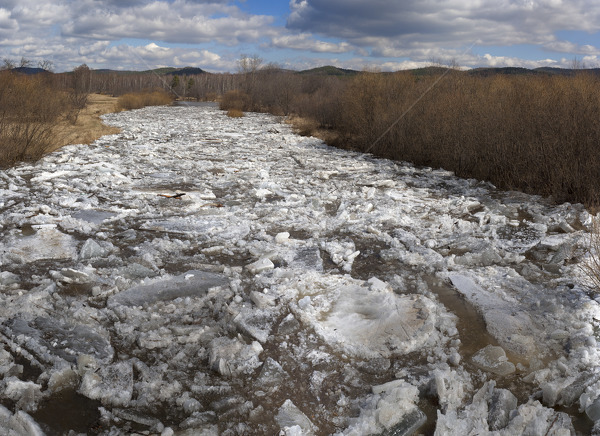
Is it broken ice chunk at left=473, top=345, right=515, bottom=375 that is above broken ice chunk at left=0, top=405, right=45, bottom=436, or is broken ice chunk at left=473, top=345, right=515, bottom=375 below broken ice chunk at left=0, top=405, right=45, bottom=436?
above

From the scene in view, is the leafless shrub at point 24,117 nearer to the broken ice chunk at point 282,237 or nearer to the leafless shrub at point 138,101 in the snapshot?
the broken ice chunk at point 282,237

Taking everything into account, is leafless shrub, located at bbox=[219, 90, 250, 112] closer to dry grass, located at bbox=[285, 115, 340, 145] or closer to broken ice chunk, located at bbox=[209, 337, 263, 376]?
dry grass, located at bbox=[285, 115, 340, 145]

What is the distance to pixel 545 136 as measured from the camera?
26.4 feet

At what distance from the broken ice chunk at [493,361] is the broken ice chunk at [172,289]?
7.03 feet

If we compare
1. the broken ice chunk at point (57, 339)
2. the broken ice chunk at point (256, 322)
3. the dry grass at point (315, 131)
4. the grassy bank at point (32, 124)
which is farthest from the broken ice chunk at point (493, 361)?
the dry grass at point (315, 131)

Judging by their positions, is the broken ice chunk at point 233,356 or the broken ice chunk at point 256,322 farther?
the broken ice chunk at point 256,322

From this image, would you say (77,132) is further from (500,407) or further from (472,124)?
(500,407)

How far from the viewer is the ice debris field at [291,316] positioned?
8.59 feet

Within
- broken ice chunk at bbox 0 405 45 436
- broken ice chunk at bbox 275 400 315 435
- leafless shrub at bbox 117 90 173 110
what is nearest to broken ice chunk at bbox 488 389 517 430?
broken ice chunk at bbox 275 400 315 435

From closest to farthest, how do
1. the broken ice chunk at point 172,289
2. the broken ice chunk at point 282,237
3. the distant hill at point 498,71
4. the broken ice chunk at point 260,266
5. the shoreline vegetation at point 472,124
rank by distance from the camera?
the broken ice chunk at point 172,289 → the broken ice chunk at point 260,266 → the broken ice chunk at point 282,237 → the shoreline vegetation at point 472,124 → the distant hill at point 498,71

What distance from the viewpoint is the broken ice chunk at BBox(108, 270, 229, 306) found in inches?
152

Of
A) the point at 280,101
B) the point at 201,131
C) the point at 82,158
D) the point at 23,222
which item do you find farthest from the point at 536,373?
the point at 280,101

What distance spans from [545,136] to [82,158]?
9.06m

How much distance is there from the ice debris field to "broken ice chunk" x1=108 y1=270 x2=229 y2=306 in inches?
0.8
